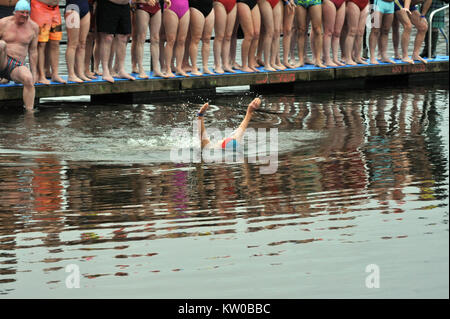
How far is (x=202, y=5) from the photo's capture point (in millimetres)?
14953

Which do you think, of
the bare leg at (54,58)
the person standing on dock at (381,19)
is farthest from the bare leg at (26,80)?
the person standing on dock at (381,19)

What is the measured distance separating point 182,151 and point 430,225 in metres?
4.26

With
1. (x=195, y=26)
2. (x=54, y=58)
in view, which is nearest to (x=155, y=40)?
(x=195, y=26)

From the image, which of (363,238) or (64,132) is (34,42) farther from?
(363,238)

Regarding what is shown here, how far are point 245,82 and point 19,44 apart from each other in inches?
170

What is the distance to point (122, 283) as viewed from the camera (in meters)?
6.19

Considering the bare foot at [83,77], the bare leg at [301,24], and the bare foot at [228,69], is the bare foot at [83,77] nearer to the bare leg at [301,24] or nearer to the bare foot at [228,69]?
the bare foot at [228,69]

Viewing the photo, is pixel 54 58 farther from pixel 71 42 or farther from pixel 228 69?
pixel 228 69

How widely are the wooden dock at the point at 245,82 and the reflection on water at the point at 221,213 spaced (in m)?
1.82

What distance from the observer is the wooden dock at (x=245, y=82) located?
14.7 metres

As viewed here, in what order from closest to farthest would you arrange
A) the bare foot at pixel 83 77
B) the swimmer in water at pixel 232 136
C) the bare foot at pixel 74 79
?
the swimmer in water at pixel 232 136, the bare foot at pixel 74 79, the bare foot at pixel 83 77

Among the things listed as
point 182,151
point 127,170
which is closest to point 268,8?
point 182,151

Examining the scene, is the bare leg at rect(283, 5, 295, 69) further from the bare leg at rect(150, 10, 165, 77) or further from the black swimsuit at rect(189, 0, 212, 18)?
the bare leg at rect(150, 10, 165, 77)

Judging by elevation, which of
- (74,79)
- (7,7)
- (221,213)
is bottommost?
(221,213)
